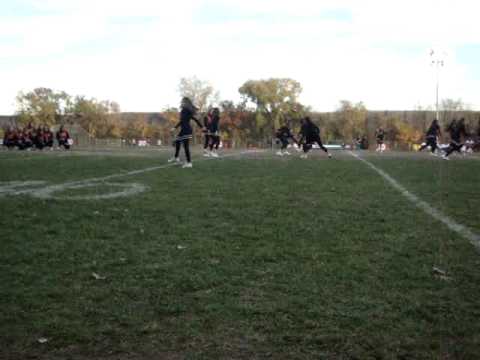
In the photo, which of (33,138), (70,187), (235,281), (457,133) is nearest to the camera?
(235,281)

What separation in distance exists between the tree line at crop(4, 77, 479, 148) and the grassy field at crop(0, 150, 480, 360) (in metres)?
77.2

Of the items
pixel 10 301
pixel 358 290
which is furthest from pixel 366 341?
pixel 10 301

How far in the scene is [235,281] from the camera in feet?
15.5

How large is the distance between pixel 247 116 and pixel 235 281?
88.5m

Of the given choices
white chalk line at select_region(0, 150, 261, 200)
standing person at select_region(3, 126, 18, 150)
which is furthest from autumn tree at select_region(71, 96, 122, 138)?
white chalk line at select_region(0, 150, 261, 200)

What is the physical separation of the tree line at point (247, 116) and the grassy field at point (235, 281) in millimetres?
77158

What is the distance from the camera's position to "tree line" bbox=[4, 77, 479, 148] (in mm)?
87188

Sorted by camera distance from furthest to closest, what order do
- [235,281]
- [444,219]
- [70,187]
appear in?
[70,187]
[444,219]
[235,281]

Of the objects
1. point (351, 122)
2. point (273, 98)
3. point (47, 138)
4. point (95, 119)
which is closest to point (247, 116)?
point (273, 98)

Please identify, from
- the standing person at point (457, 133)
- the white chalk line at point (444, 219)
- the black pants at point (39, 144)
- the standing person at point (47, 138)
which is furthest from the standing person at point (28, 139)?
the white chalk line at point (444, 219)

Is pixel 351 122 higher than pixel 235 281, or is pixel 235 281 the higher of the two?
pixel 351 122

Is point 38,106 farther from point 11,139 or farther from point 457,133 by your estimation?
point 457,133

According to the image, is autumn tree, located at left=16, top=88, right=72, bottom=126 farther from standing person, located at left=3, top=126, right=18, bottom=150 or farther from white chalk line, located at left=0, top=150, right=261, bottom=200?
white chalk line, located at left=0, top=150, right=261, bottom=200

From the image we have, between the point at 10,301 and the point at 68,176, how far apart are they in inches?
401
